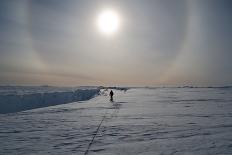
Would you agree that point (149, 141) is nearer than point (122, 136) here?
Yes

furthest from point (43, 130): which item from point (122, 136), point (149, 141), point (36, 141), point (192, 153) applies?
point (192, 153)

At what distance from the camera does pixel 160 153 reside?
30.9 feet

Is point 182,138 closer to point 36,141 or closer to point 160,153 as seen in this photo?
point 160,153

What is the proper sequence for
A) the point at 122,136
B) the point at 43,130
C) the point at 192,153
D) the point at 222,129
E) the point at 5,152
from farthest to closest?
1. the point at 43,130
2. the point at 222,129
3. the point at 122,136
4. the point at 5,152
5. the point at 192,153

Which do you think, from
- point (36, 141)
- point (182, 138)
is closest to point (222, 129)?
point (182, 138)

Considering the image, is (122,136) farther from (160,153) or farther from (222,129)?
(222,129)

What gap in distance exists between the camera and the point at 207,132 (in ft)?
42.4

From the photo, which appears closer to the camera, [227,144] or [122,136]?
[227,144]

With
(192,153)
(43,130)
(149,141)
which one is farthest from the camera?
(43,130)

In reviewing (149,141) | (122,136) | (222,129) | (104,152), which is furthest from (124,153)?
(222,129)

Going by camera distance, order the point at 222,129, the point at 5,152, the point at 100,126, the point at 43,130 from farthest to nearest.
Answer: the point at 100,126 → the point at 43,130 → the point at 222,129 → the point at 5,152

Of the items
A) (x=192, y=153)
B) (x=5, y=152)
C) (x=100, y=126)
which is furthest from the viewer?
(x=100, y=126)

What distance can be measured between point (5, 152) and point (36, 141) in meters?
1.84

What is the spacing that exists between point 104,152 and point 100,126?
5.88m
